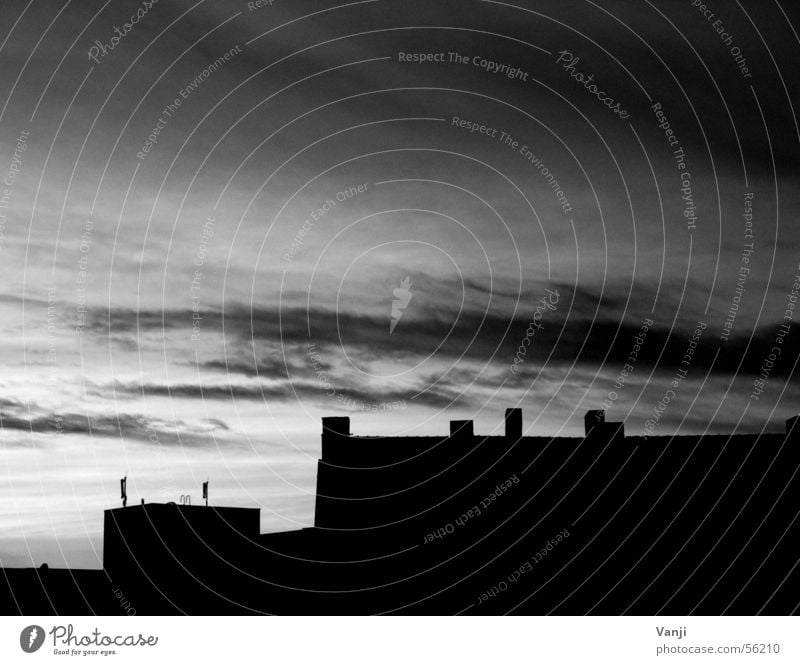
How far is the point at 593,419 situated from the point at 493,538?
7042 mm

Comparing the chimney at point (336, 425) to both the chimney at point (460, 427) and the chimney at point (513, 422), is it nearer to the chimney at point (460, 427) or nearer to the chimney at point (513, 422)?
the chimney at point (460, 427)

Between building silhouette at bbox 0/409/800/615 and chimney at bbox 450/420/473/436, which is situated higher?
chimney at bbox 450/420/473/436

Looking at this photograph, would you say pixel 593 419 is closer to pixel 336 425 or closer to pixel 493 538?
pixel 493 538
